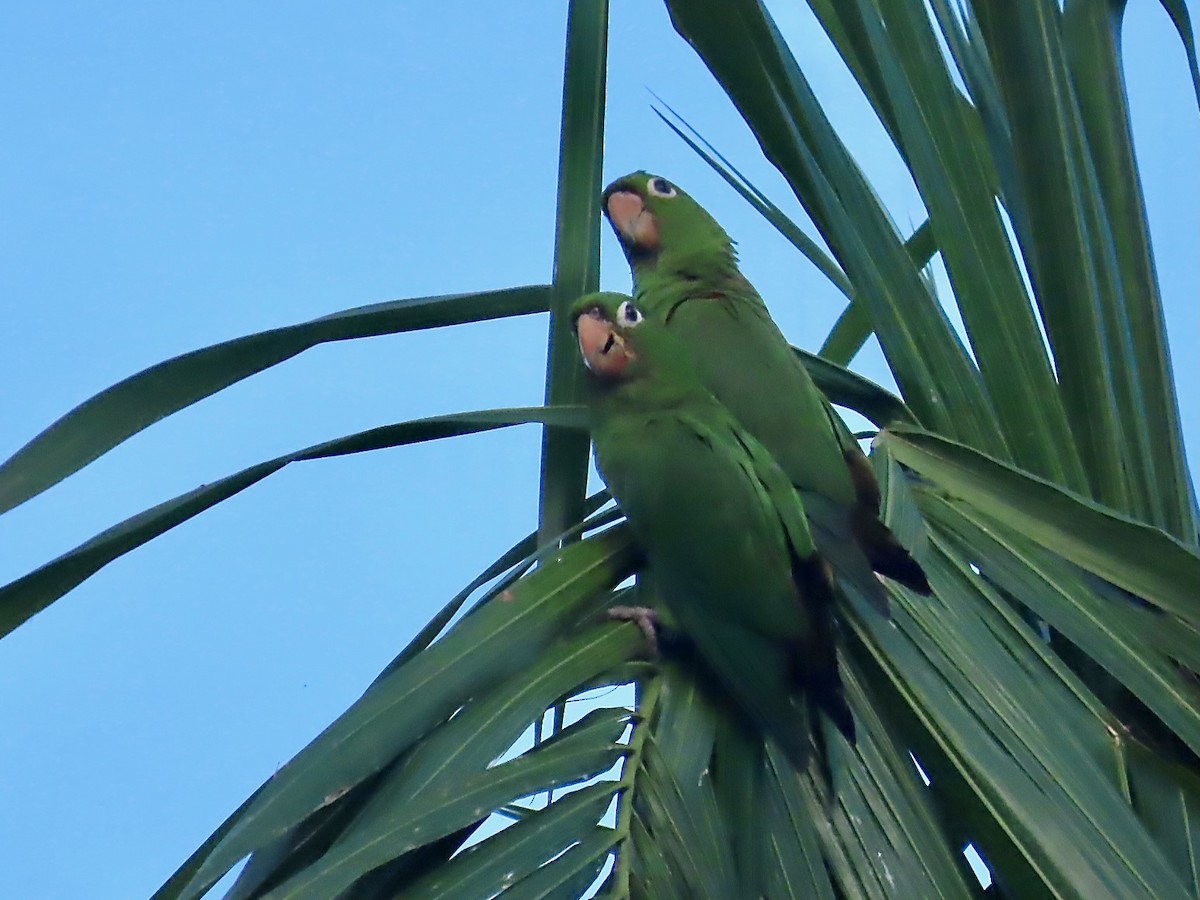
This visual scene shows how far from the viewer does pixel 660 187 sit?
1.46m

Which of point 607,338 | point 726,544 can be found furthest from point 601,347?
point 726,544

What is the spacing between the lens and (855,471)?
0.94 metres

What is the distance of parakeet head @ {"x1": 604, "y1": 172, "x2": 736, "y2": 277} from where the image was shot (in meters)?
1.34

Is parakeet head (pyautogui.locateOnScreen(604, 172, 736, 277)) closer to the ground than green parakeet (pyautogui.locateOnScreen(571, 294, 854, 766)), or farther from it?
farther from it

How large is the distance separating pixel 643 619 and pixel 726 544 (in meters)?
0.08

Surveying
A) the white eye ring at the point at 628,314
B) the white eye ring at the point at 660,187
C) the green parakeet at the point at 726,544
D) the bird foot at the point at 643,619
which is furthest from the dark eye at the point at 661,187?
the bird foot at the point at 643,619

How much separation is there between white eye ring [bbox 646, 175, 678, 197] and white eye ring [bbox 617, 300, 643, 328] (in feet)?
1.17

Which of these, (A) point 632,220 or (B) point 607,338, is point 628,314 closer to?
(B) point 607,338

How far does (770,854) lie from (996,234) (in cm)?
49

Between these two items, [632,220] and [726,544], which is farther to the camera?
[632,220]

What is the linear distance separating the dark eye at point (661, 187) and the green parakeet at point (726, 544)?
1.60ft

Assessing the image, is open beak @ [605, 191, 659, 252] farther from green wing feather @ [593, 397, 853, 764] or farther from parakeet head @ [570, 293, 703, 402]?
green wing feather @ [593, 397, 853, 764]

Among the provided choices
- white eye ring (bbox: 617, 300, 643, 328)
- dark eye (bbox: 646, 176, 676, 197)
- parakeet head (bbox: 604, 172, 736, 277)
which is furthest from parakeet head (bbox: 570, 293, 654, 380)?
dark eye (bbox: 646, 176, 676, 197)

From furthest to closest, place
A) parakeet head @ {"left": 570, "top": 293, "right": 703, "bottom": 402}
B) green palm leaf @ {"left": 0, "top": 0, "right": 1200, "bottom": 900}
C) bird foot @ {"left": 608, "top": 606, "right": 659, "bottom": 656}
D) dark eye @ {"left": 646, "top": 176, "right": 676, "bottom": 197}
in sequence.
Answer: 1. dark eye @ {"left": 646, "top": 176, "right": 676, "bottom": 197}
2. parakeet head @ {"left": 570, "top": 293, "right": 703, "bottom": 402}
3. bird foot @ {"left": 608, "top": 606, "right": 659, "bottom": 656}
4. green palm leaf @ {"left": 0, "top": 0, "right": 1200, "bottom": 900}
